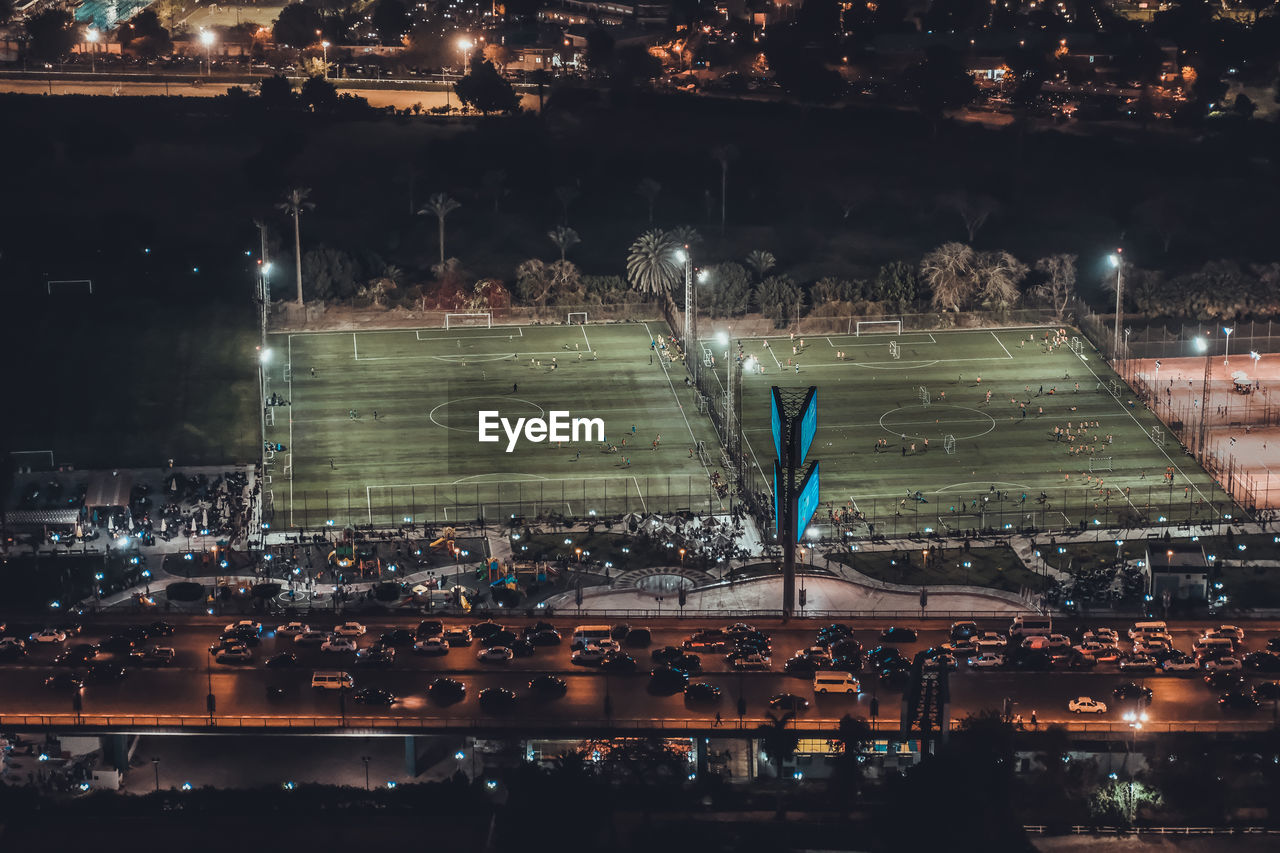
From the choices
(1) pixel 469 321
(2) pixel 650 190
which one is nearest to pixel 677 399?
(1) pixel 469 321

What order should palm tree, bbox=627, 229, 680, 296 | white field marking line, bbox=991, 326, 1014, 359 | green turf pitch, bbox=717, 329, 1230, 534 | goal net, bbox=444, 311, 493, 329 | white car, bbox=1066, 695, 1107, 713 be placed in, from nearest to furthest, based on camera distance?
white car, bbox=1066, 695, 1107, 713, green turf pitch, bbox=717, 329, 1230, 534, white field marking line, bbox=991, 326, 1014, 359, goal net, bbox=444, 311, 493, 329, palm tree, bbox=627, 229, 680, 296

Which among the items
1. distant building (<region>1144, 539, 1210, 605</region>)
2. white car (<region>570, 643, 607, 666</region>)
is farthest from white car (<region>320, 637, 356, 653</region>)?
distant building (<region>1144, 539, 1210, 605</region>)

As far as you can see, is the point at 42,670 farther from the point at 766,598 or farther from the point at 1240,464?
the point at 1240,464

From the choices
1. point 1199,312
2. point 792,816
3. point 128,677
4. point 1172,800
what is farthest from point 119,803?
point 1199,312

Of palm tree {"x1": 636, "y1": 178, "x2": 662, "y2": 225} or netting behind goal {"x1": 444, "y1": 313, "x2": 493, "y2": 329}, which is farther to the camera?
A: palm tree {"x1": 636, "y1": 178, "x2": 662, "y2": 225}

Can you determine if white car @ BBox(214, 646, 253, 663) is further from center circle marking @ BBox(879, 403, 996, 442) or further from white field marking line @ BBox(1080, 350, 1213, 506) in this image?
white field marking line @ BBox(1080, 350, 1213, 506)

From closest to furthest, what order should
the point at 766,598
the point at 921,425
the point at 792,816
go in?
the point at 792,816 → the point at 766,598 → the point at 921,425

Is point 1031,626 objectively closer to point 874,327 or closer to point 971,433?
point 971,433
